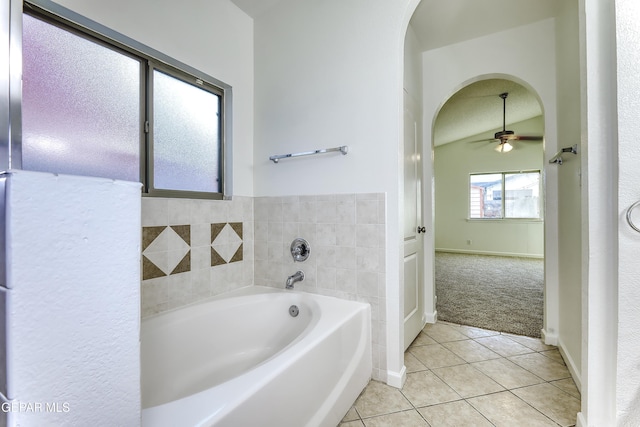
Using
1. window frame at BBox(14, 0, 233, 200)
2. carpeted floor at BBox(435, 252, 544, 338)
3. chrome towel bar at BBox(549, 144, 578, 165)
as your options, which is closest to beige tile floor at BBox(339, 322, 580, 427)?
carpeted floor at BBox(435, 252, 544, 338)

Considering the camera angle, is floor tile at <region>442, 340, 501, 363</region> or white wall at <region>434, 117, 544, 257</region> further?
white wall at <region>434, 117, 544, 257</region>

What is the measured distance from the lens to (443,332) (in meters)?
2.34

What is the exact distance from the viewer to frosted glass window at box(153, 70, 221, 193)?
5.48ft

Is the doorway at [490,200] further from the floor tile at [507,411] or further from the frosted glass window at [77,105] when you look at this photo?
the frosted glass window at [77,105]

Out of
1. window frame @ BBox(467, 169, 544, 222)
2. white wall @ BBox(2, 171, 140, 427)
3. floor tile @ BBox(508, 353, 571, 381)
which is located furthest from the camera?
window frame @ BBox(467, 169, 544, 222)

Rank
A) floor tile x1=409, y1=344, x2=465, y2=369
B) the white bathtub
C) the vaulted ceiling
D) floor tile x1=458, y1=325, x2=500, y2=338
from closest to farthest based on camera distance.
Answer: the white bathtub < floor tile x1=409, y1=344, x2=465, y2=369 < the vaulted ceiling < floor tile x1=458, y1=325, x2=500, y2=338

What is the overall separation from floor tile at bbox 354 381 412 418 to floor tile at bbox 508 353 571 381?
37.7 inches

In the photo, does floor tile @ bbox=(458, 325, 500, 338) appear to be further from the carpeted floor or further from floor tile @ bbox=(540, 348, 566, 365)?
floor tile @ bbox=(540, 348, 566, 365)

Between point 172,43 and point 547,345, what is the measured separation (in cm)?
341

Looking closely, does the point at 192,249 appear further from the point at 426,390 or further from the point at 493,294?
the point at 493,294

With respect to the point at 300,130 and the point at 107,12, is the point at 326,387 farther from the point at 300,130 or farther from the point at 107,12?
the point at 107,12

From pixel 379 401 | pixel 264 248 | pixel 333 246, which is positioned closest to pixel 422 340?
pixel 379 401

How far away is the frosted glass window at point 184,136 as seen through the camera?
167cm

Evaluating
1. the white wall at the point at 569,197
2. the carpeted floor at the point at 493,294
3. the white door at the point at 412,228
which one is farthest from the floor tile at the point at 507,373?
the carpeted floor at the point at 493,294
